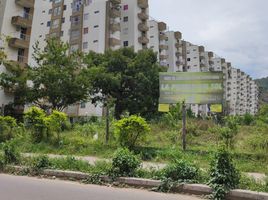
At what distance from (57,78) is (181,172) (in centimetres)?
2211

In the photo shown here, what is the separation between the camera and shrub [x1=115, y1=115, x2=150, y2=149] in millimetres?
12938

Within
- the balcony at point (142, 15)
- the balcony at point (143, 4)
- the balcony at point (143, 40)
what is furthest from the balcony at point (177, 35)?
the balcony at point (143, 40)

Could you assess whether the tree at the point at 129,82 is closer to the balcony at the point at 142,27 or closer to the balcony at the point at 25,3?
the balcony at the point at 25,3

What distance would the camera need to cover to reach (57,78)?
94.2 ft

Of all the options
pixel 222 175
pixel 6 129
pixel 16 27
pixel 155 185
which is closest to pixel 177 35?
pixel 16 27

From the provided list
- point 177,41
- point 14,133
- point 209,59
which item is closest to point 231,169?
point 14,133

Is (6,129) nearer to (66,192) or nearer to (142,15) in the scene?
(66,192)

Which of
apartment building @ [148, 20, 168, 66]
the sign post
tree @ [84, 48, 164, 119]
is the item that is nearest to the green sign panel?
the sign post

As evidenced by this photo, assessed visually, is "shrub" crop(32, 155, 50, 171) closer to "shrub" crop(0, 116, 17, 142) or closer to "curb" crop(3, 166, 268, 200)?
"curb" crop(3, 166, 268, 200)

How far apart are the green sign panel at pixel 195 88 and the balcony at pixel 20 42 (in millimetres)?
25079

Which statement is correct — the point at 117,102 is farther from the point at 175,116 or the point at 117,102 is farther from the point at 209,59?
the point at 209,59

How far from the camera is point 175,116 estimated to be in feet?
65.6

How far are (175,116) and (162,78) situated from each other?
299 cm

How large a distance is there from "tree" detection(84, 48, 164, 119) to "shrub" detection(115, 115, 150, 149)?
24.1 m
